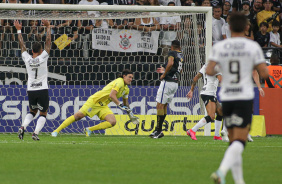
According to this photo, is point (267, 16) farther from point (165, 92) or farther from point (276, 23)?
point (165, 92)

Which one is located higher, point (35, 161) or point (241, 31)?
point (241, 31)

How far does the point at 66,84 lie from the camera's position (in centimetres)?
1850

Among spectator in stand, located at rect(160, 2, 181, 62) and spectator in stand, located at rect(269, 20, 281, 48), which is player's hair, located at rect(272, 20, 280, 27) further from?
spectator in stand, located at rect(160, 2, 181, 62)

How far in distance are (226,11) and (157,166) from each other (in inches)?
522

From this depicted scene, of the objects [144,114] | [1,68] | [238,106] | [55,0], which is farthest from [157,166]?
[55,0]

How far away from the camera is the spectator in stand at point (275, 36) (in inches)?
821

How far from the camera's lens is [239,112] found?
6770 millimetres

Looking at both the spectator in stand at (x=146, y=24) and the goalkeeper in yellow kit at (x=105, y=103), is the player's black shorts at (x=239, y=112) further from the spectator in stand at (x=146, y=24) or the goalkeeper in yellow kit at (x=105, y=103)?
the spectator in stand at (x=146, y=24)

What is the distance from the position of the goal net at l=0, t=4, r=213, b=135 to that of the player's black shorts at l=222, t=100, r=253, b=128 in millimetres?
10310

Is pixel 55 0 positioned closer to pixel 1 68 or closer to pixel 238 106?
pixel 1 68

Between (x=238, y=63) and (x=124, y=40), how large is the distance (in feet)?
39.8

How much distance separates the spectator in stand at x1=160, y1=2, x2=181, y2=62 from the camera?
61.0ft

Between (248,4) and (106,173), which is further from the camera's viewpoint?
(248,4)

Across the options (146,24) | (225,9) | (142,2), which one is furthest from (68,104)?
(225,9)
